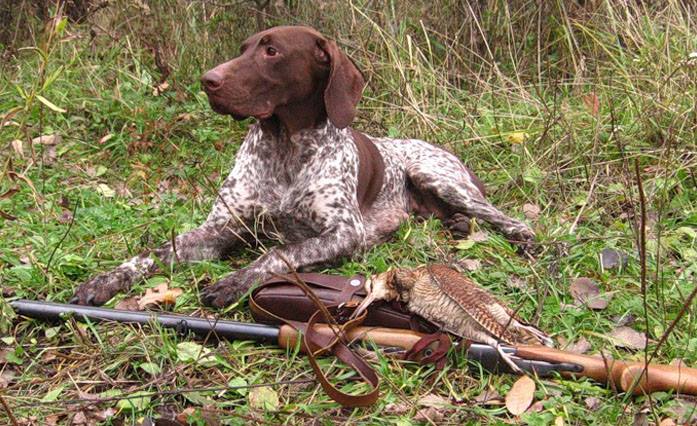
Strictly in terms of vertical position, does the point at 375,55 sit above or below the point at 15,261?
above

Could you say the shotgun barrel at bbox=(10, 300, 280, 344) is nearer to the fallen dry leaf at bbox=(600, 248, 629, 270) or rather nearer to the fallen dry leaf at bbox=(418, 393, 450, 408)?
the fallen dry leaf at bbox=(418, 393, 450, 408)

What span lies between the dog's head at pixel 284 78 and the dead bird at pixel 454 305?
119cm

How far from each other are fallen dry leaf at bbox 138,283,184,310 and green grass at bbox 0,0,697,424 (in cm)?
5

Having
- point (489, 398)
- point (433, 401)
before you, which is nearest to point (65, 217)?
point (433, 401)

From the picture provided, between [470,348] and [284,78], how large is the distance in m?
1.76

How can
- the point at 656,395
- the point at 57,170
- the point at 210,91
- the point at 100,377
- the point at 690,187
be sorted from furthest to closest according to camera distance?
1. the point at 57,170
2. the point at 690,187
3. the point at 210,91
4. the point at 100,377
5. the point at 656,395

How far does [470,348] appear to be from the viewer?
3.26 m

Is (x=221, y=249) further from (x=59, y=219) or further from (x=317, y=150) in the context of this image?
(x=59, y=219)

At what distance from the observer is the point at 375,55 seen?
6.62 metres

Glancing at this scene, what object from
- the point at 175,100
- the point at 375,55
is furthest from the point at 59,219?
the point at 375,55

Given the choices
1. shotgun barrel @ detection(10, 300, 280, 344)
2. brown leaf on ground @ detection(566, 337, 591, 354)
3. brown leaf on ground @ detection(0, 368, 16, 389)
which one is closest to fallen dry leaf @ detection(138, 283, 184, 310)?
shotgun barrel @ detection(10, 300, 280, 344)

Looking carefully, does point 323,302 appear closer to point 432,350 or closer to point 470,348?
point 432,350

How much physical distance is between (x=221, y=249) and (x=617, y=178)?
251 cm

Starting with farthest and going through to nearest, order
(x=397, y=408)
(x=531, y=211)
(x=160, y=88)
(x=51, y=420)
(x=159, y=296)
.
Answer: (x=160, y=88)
(x=531, y=211)
(x=159, y=296)
(x=397, y=408)
(x=51, y=420)
